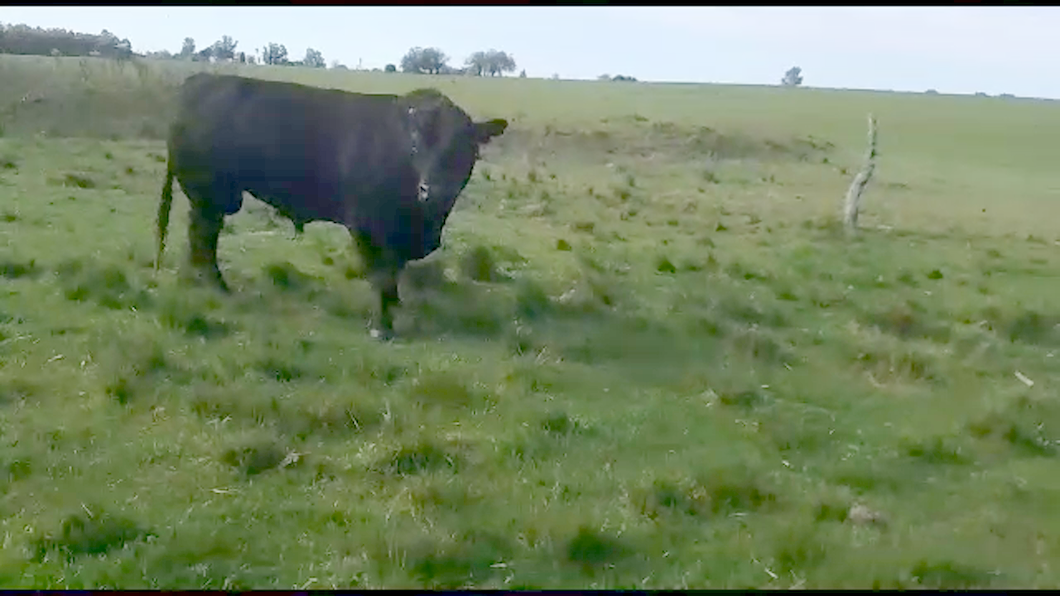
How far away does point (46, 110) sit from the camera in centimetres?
2338

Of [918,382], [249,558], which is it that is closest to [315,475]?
[249,558]

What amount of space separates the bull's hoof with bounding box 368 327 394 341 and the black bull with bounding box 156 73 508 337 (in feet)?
0.08

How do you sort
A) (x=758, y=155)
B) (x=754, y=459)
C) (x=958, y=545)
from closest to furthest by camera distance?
(x=958, y=545) → (x=754, y=459) → (x=758, y=155)

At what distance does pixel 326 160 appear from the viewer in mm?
8797

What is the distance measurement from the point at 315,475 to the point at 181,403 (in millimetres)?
1352

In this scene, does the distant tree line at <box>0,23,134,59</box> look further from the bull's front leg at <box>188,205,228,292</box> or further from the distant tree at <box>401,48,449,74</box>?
the bull's front leg at <box>188,205,228,292</box>

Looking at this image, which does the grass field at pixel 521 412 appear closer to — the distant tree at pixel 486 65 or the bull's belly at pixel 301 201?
the bull's belly at pixel 301 201

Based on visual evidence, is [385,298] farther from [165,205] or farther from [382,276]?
[165,205]

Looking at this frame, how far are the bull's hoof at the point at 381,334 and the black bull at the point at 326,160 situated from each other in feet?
0.08

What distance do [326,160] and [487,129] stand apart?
1640mm

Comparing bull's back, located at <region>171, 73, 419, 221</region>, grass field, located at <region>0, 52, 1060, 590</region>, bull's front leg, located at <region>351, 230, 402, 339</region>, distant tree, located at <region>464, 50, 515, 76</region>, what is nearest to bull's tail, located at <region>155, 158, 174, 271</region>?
bull's back, located at <region>171, 73, 419, 221</region>

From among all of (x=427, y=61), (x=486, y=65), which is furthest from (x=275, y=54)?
(x=486, y=65)

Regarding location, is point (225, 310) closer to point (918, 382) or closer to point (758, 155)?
point (918, 382)

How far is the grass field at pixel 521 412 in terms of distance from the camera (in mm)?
4137
